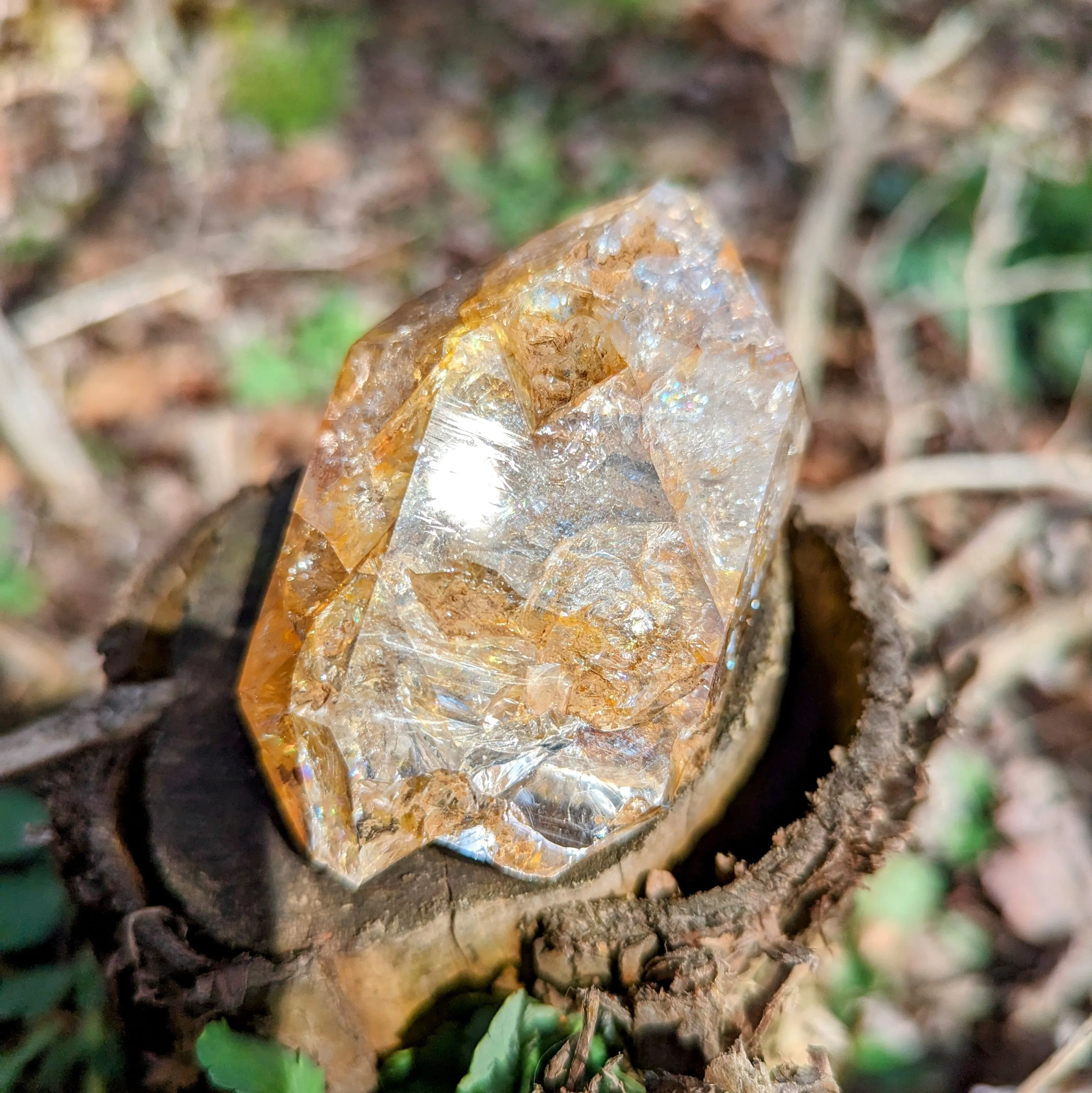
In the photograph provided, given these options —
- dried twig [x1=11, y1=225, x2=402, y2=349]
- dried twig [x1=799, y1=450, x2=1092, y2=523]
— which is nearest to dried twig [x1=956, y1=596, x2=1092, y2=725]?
dried twig [x1=799, y1=450, x2=1092, y2=523]

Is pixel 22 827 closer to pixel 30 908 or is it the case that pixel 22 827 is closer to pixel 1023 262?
pixel 30 908

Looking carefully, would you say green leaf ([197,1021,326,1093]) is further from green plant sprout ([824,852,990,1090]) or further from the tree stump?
green plant sprout ([824,852,990,1090])

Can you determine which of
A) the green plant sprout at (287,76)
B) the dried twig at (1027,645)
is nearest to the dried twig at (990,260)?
the dried twig at (1027,645)

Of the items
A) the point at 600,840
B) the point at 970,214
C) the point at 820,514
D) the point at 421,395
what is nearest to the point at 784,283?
the point at 970,214

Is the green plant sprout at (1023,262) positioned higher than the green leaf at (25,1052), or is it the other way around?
the green leaf at (25,1052)

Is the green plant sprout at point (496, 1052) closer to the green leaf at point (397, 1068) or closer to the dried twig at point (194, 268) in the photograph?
the green leaf at point (397, 1068)

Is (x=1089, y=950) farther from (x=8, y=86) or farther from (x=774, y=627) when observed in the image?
(x=8, y=86)

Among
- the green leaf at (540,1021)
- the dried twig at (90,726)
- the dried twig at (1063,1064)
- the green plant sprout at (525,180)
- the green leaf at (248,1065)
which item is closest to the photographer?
the green leaf at (248,1065)
